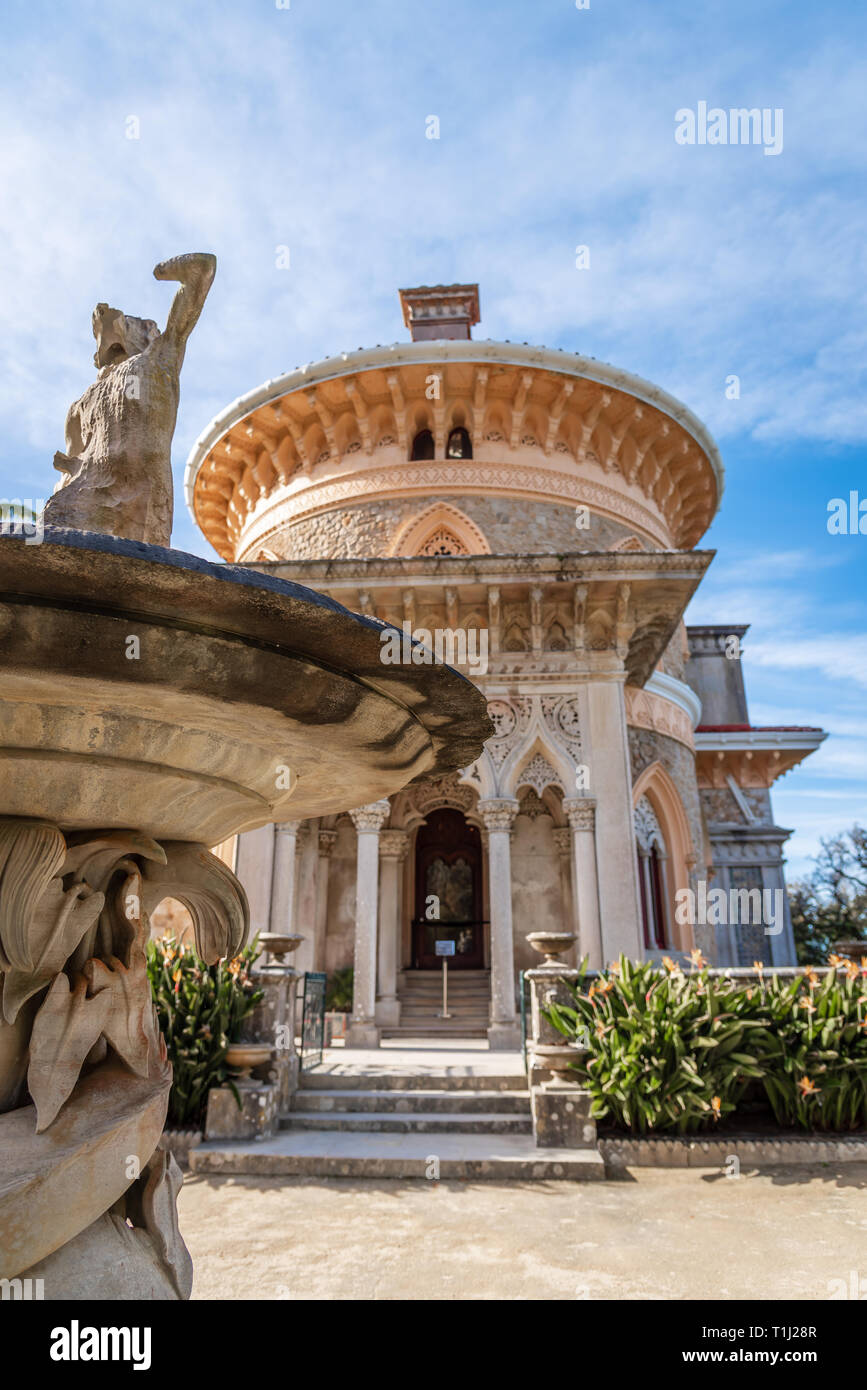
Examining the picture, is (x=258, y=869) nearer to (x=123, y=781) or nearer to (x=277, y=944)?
(x=277, y=944)

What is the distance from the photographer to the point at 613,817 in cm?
1130

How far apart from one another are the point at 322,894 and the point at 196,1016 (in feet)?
21.9

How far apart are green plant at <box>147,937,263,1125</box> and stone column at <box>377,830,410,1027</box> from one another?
5250 millimetres

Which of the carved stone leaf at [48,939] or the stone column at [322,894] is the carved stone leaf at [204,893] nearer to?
the carved stone leaf at [48,939]

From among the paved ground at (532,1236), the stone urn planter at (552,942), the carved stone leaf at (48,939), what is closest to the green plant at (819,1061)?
the paved ground at (532,1236)

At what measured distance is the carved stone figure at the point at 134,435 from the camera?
3.14 meters

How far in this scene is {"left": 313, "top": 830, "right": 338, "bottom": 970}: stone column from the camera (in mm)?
13538

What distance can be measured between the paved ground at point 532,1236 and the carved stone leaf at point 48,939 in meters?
2.13

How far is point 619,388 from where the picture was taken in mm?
15406

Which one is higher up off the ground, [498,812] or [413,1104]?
[498,812]

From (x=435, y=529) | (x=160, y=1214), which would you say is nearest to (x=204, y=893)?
(x=160, y=1214)
